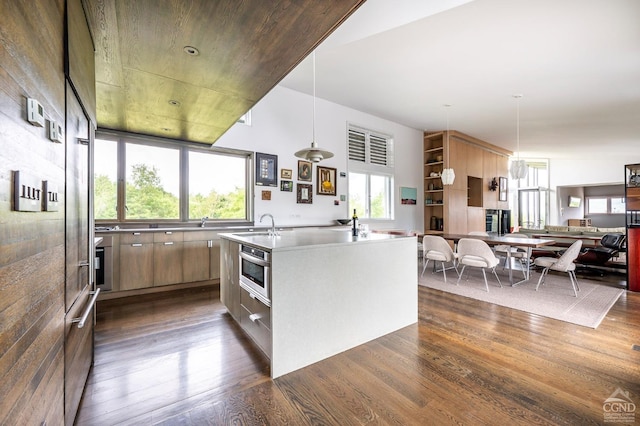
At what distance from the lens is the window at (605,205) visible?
1193 cm

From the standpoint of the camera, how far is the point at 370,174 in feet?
22.6

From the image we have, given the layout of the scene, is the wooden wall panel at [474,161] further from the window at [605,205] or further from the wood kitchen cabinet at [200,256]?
the window at [605,205]

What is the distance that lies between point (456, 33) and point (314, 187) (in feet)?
11.2

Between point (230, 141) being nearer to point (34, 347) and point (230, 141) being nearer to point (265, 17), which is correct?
point (265, 17)

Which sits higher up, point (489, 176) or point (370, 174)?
point (489, 176)

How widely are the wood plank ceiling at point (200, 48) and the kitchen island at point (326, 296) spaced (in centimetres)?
144

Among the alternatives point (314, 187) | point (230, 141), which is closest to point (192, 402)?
point (230, 141)

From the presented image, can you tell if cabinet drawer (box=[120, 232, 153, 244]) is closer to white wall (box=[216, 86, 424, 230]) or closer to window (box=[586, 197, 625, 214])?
white wall (box=[216, 86, 424, 230])

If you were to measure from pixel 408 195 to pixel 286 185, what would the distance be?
3.87m

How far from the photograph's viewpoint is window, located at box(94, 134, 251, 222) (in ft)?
13.3

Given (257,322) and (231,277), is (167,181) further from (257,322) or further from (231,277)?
(257,322)

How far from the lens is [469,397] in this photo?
1.71 metres

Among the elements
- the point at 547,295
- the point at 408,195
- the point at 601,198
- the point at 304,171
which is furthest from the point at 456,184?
the point at 601,198

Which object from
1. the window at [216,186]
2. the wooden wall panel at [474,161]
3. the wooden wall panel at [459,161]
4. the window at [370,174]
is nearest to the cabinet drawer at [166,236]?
the window at [216,186]
